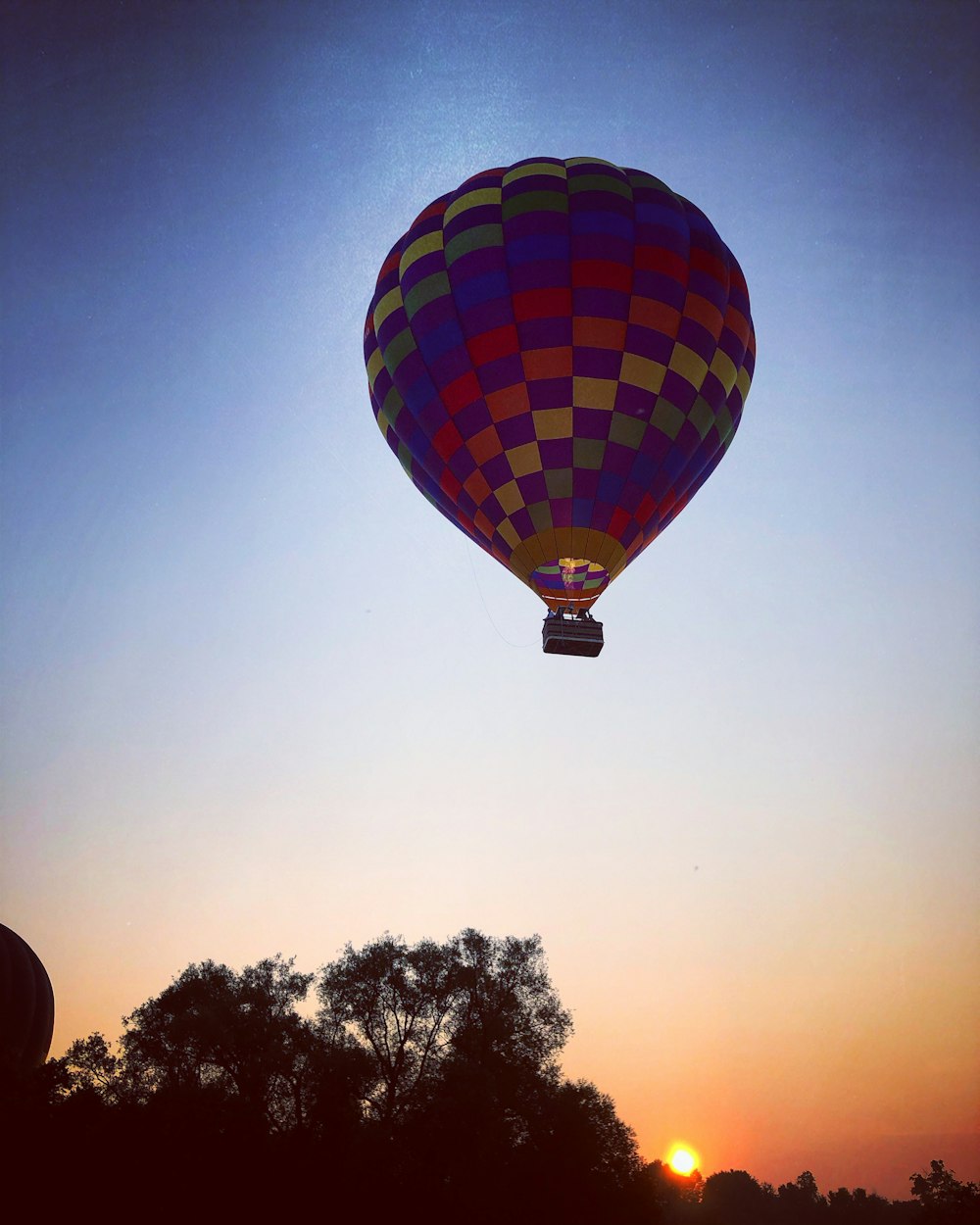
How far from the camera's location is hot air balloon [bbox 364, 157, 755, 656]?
1992 centimetres

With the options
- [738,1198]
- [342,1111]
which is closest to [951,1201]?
[342,1111]

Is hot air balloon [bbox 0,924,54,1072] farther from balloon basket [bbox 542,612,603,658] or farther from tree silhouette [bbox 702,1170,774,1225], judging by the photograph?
tree silhouette [bbox 702,1170,774,1225]

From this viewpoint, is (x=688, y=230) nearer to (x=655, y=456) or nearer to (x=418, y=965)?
(x=655, y=456)

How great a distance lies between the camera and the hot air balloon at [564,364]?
19922 millimetres

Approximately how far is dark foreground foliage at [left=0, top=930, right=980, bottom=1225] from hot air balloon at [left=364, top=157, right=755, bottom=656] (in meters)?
9.55

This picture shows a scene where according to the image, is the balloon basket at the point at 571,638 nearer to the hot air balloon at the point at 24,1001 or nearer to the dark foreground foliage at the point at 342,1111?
the dark foreground foliage at the point at 342,1111

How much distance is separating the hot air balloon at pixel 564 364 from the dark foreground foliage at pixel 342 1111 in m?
9.55

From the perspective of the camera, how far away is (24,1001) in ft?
107

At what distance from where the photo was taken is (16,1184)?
629 inches

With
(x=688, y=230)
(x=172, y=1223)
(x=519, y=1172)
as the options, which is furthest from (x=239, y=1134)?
(x=688, y=230)

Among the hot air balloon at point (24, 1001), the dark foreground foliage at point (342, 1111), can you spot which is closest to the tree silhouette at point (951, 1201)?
the dark foreground foliage at point (342, 1111)

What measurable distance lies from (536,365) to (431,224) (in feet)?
14.8

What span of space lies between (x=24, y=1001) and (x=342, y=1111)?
1832 cm

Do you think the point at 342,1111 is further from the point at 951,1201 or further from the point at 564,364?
the point at 951,1201
